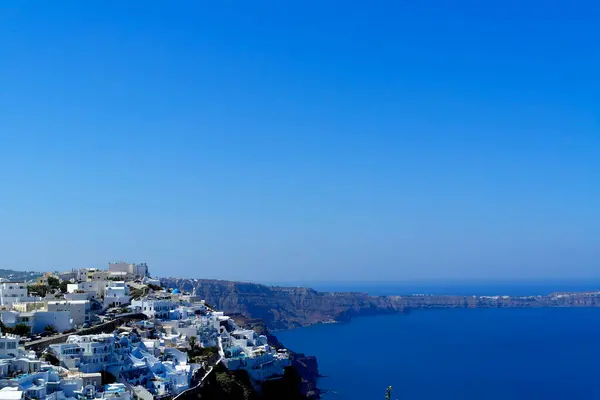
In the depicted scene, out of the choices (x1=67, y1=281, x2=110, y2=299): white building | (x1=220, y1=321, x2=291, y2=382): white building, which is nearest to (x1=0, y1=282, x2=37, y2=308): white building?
(x1=67, y1=281, x2=110, y2=299): white building

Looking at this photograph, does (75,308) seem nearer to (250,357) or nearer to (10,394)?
(250,357)

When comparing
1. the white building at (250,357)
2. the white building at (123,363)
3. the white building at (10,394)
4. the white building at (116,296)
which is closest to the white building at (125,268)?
the white building at (116,296)

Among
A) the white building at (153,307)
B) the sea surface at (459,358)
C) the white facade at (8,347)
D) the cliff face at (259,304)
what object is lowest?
the sea surface at (459,358)

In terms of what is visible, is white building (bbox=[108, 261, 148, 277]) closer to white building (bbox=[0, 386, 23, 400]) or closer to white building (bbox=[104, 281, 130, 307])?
white building (bbox=[104, 281, 130, 307])

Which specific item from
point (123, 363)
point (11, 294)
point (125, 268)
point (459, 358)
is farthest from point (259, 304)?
point (123, 363)

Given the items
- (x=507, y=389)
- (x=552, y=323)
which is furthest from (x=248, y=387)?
(x=552, y=323)

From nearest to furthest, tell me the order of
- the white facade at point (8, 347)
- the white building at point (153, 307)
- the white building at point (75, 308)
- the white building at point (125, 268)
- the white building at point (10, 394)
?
the white building at point (10, 394) → the white facade at point (8, 347) → the white building at point (75, 308) → the white building at point (153, 307) → the white building at point (125, 268)

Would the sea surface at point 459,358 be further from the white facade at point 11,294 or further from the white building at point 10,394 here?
the white building at point 10,394
